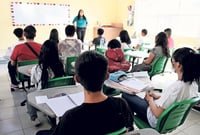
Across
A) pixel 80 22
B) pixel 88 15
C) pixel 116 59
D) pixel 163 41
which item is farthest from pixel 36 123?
pixel 88 15

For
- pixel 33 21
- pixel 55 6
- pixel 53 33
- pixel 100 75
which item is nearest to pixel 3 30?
pixel 33 21

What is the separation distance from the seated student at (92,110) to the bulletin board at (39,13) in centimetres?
627

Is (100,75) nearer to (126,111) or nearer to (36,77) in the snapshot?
(126,111)

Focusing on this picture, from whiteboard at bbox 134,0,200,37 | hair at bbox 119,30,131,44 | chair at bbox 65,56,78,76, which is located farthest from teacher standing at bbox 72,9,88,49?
chair at bbox 65,56,78,76

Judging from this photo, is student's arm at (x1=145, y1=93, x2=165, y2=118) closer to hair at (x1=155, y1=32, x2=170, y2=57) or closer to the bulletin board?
hair at (x1=155, y1=32, x2=170, y2=57)

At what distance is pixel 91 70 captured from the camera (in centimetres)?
102

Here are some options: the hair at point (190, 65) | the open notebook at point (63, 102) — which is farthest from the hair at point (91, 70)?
the hair at point (190, 65)

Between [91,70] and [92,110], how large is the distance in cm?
21

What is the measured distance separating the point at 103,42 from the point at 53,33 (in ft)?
5.32

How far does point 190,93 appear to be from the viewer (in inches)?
60.7

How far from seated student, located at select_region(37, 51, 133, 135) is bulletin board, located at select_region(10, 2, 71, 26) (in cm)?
Answer: 627

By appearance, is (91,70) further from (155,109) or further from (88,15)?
(88,15)

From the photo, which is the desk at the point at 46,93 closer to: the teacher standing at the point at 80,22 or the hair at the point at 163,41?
the hair at the point at 163,41

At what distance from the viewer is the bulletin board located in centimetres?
645
